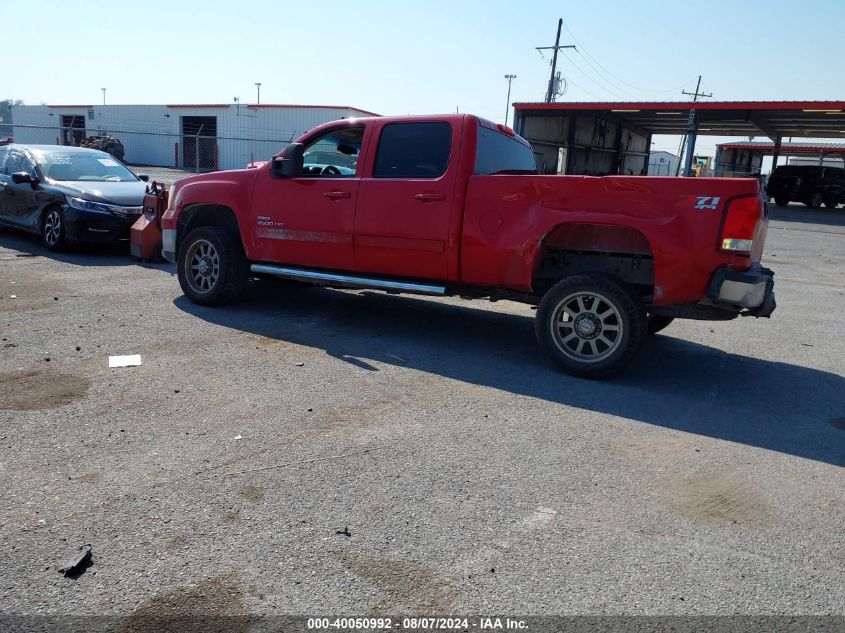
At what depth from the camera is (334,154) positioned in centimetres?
674

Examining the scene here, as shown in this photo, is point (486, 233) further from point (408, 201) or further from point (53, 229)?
point (53, 229)

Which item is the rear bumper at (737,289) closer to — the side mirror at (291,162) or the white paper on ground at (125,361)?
the side mirror at (291,162)

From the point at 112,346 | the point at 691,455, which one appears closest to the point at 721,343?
the point at 691,455

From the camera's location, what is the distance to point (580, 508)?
131 inches

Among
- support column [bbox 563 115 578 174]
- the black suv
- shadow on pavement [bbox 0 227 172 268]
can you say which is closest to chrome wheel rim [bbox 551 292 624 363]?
shadow on pavement [bbox 0 227 172 268]

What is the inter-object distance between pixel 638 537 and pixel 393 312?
4.81 metres

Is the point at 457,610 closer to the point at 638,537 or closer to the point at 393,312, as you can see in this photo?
the point at 638,537

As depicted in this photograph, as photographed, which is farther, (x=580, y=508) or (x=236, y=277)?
(x=236, y=277)

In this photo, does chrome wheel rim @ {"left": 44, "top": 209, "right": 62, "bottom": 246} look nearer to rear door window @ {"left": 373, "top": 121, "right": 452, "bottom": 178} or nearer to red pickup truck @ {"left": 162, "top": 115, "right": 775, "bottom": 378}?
Result: red pickup truck @ {"left": 162, "top": 115, "right": 775, "bottom": 378}

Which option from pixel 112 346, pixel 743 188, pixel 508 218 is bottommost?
pixel 112 346

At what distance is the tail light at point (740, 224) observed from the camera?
4844 millimetres

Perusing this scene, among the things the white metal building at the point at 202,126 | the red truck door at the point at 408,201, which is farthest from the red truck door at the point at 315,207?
the white metal building at the point at 202,126

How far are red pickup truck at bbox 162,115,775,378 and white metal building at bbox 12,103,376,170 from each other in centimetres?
3034

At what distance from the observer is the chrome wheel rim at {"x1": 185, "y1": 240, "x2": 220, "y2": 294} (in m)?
7.25
